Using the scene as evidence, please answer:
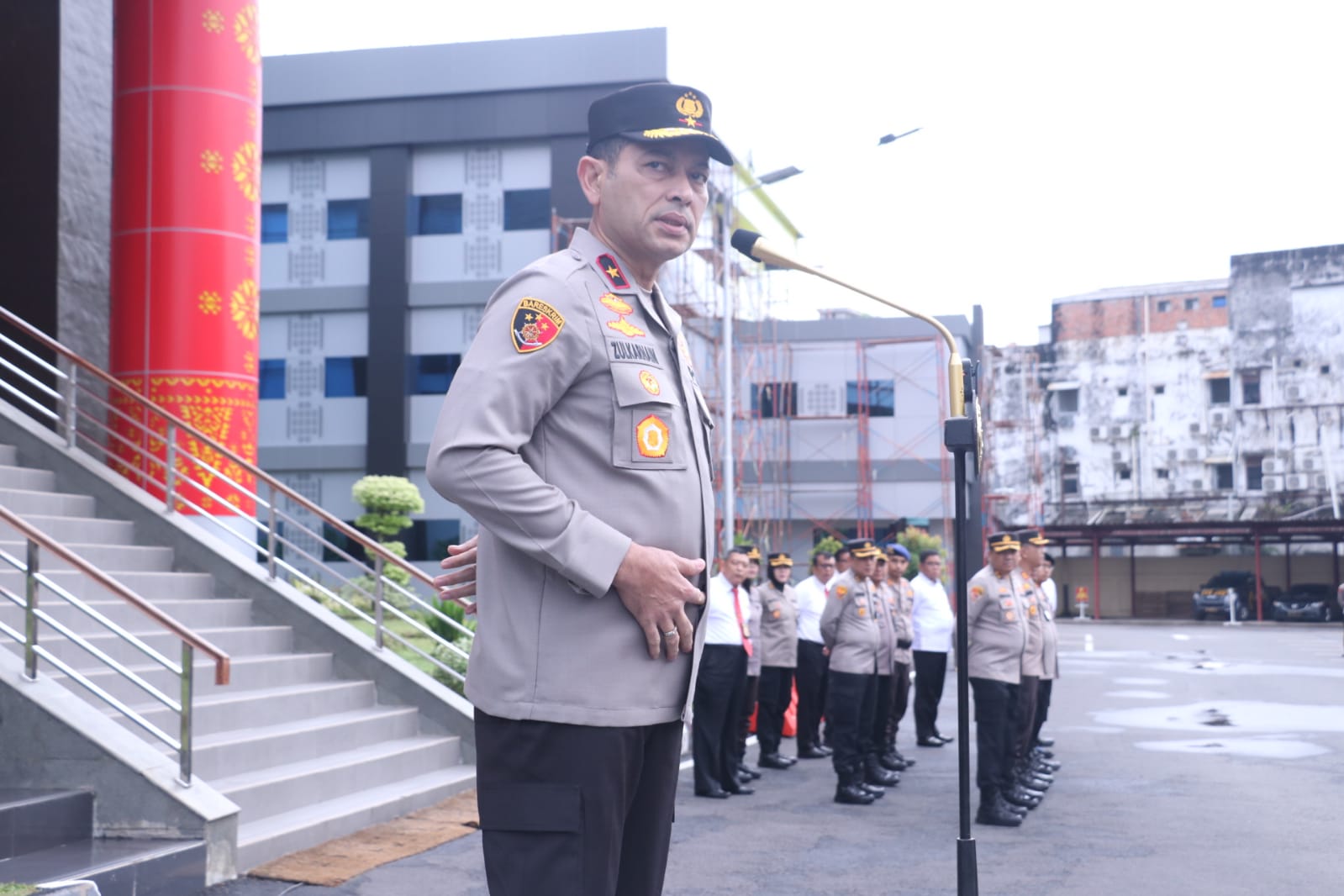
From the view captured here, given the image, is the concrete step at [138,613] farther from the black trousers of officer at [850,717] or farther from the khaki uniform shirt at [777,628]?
the khaki uniform shirt at [777,628]

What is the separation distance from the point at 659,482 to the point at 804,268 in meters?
4.08

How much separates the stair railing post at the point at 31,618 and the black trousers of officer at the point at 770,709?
6.83m

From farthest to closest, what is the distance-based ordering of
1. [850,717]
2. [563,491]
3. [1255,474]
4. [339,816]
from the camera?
[1255,474]
[850,717]
[339,816]
[563,491]

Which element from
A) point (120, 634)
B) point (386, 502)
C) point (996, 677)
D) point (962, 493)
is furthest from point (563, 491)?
point (386, 502)

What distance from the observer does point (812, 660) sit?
1348cm

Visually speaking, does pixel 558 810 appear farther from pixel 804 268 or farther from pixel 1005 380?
pixel 1005 380

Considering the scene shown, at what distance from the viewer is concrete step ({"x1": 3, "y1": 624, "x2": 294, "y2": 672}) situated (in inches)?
302

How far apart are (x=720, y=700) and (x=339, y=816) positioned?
3497mm

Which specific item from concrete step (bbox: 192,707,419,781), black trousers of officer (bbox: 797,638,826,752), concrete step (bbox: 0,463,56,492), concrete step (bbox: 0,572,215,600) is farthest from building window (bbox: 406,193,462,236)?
concrete step (bbox: 192,707,419,781)

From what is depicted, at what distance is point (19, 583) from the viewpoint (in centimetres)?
797

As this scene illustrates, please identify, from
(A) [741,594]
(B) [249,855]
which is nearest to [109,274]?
(A) [741,594]

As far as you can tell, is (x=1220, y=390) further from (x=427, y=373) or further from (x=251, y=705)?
(x=251, y=705)

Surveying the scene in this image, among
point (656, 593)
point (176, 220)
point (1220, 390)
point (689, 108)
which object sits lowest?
point (656, 593)

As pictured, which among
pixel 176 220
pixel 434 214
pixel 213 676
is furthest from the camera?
pixel 434 214
